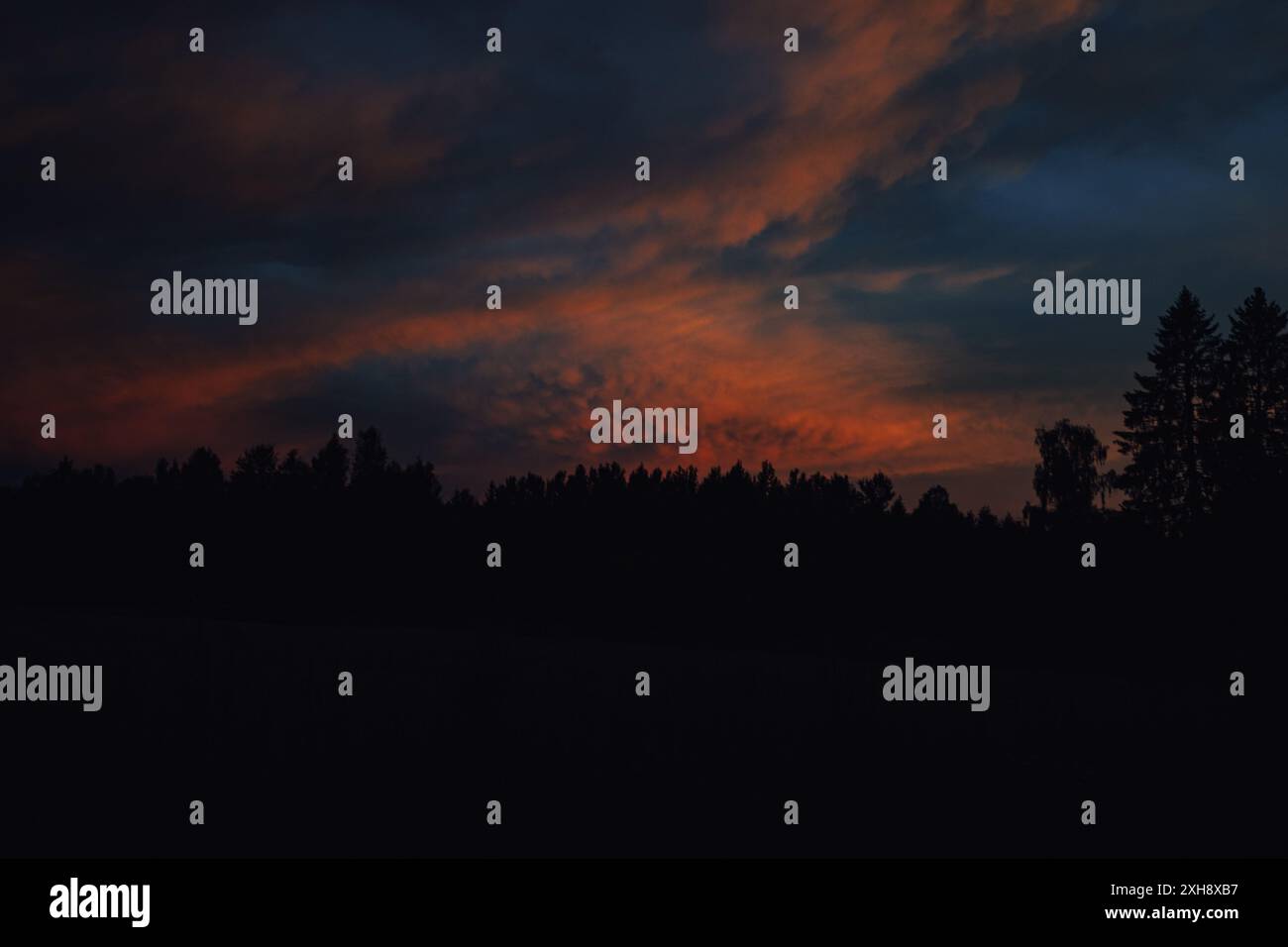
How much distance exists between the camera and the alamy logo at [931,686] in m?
19.2

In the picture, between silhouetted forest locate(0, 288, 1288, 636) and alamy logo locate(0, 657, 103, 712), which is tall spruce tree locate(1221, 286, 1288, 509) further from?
alamy logo locate(0, 657, 103, 712)

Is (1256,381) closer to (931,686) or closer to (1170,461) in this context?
(1170,461)

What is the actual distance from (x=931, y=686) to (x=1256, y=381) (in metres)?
42.3

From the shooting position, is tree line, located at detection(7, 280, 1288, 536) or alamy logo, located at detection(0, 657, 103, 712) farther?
tree line, located at detection(7, 280, 1288, 536)

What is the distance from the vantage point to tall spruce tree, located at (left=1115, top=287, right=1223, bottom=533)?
170 feet

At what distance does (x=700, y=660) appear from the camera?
72.7 feet

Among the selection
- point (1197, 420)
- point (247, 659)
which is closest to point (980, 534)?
point (1197, 420)

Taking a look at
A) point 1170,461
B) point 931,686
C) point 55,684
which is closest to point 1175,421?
point 1170,461

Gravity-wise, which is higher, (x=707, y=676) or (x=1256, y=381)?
(x=1256, y=381)

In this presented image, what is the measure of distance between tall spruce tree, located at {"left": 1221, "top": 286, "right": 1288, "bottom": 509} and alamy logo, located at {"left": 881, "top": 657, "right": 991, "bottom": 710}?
1255 inches

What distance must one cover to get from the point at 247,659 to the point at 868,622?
33214 mm

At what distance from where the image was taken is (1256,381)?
51.1 metres

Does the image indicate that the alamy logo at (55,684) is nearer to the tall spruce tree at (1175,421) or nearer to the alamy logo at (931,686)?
the alamy logo at (931,686)
